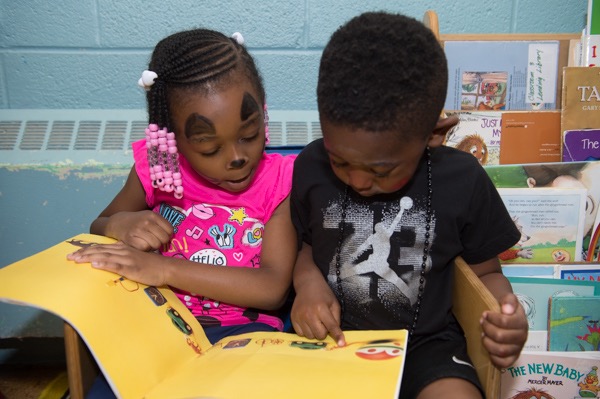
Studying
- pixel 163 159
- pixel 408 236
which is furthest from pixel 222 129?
pixel 408 236

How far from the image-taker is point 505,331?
2.61 feet

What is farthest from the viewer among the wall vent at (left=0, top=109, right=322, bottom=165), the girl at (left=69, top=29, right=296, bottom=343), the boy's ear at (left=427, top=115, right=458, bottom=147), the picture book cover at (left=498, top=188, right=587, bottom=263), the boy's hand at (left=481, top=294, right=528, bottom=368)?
the wall vent at (left=0, top=109, right=322, bottom=165)

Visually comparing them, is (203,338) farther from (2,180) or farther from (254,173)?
(2,180)

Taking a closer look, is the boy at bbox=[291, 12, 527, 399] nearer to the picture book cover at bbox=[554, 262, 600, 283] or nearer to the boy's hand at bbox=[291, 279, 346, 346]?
the boy's hand at bbox=[291, 279, 346, 346]

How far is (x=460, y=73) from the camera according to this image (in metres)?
1.39

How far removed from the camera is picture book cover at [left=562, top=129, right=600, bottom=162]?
4.48 feet

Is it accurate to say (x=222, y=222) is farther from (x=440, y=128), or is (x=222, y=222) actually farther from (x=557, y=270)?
(x=557, y=270)

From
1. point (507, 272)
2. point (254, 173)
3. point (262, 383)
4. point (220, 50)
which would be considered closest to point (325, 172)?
point (254, 173)

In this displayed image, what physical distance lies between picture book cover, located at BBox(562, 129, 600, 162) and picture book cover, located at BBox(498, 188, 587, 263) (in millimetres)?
92

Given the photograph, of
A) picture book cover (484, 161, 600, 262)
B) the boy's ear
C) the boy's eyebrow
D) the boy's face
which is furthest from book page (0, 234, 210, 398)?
picture book cover (484, 161, 600, 262)

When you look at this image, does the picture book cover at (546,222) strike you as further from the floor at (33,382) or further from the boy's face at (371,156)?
the floor at (33,382)

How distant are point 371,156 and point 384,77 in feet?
0.39

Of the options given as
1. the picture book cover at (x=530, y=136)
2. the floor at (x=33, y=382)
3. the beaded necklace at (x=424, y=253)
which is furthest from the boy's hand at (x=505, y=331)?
the floor at (x=33, y=382)

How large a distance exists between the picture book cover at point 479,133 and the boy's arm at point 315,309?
1.76ft
